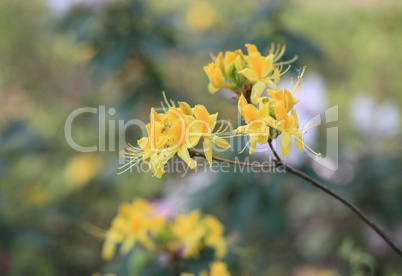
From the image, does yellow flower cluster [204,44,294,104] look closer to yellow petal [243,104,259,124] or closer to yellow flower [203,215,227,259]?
yellow petal [243,104,259,124]

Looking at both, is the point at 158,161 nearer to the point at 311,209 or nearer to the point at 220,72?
the point at 220,72

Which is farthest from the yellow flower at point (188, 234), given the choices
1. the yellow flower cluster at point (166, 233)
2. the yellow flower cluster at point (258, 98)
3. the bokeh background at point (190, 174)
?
the yellow flower cluster at point (258, 98)

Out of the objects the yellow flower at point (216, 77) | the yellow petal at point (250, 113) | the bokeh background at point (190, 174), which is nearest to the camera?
the yellow petal at point (250, 113)

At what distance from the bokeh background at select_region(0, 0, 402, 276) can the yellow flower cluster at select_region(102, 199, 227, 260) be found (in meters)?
0.06

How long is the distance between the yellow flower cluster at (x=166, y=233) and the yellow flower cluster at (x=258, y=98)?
36 cm

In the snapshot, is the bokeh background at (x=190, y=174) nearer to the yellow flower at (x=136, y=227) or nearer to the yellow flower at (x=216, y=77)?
the yellow flower at (x=136, y=227)

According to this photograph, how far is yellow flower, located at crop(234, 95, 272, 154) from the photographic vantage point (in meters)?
0.62

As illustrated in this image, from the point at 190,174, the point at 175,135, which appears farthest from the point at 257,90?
the point at 190,174

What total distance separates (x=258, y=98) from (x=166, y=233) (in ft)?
1.46

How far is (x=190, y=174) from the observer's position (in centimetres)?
192

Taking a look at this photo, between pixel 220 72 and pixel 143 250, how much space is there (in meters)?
0.48

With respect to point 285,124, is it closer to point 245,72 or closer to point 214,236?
point 245,72

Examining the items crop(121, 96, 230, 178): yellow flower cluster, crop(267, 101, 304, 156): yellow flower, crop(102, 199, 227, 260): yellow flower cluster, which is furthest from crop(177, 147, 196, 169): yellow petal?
crop(102, 199, 227, 260): yellow flower cluster

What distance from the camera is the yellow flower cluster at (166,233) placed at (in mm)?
988
